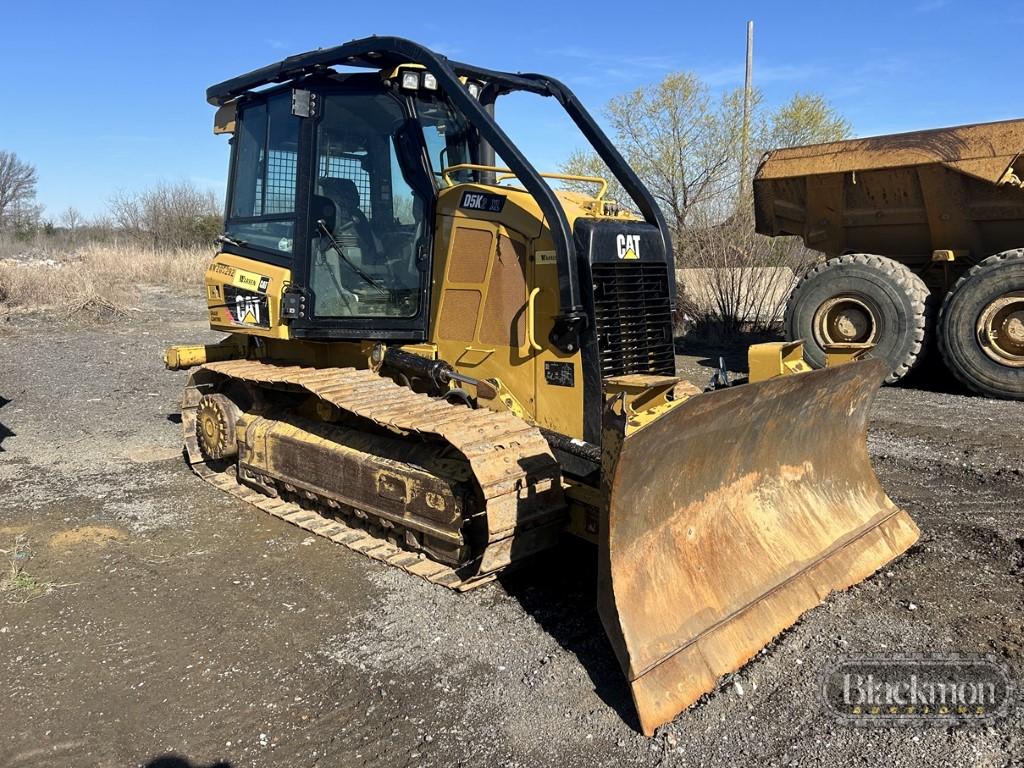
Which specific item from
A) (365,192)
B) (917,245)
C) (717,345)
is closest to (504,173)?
(365,192)

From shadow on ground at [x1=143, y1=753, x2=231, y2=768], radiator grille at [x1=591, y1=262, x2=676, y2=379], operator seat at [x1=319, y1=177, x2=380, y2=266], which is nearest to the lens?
shadow on ground at [x1=143, y1=753, x2=231, y2=768]

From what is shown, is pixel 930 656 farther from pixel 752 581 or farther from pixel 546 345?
pixel 546 345

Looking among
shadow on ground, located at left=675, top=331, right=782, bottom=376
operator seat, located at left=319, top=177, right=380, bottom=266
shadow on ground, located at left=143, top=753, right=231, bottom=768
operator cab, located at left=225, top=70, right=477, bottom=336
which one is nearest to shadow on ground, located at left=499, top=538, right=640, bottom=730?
shadow on ground, located at left=143, top=753, right=231, bottom=768

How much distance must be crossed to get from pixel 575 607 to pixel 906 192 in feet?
26.1

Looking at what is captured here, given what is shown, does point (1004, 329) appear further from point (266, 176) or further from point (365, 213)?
point (266, 176)

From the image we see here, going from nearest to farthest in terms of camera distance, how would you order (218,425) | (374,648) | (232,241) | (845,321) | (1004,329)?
(374,648)
(232,241)
(218,425)
(1004,329)
(845,321)

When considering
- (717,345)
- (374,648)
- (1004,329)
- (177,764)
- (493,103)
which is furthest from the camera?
(717,345)

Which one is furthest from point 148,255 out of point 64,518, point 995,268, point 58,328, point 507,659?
point 507,659

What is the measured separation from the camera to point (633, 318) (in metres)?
4.47

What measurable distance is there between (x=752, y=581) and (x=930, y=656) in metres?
0.76

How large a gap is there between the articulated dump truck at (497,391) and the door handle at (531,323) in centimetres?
2

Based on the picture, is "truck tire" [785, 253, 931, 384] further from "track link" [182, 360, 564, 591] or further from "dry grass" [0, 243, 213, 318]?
"dry grass" [0, 243, 213, 318]

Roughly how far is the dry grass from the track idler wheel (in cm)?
1114

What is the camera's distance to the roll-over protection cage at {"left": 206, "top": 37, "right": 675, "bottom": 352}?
409cm
